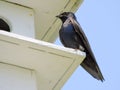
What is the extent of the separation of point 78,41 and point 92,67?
9.4 inches

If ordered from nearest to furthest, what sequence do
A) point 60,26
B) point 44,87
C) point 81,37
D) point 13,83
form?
1. point 13,83
2. point 44,87
3. point 81,37
4. point 60,26

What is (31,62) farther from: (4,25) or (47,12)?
(47,12)

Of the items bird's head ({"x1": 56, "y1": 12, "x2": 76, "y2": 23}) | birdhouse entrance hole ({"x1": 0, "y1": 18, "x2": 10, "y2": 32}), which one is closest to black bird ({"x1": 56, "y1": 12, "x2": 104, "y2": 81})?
bird's head ({"x1": 56, "y1": 12, "x2": 76, "y2": 23})

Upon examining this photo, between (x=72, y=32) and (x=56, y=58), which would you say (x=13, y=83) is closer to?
(x=56, y=58)

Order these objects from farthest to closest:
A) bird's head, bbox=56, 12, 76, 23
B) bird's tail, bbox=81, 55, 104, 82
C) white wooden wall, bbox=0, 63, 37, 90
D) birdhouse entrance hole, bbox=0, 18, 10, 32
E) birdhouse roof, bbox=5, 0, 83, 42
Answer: bird's head, bbox=56, 12, 76, 23
birdhouse roof, bbox=5, 0, 83, 42
birdhouse entrance hole, bbox=0, 18, 10, 32
bird's tail, bbox=81, 55, 104, 82
white wooden wall, bbox=0, 63, 37, 90

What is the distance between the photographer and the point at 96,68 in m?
4.02

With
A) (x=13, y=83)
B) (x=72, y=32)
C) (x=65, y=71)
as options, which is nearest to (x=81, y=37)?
(x=72, y=32)

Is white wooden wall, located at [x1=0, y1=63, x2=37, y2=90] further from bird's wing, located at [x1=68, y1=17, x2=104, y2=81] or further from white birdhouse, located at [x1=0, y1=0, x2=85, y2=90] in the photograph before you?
bird's wing, located at [x1=68, y1=17, x2=104, y2=81]

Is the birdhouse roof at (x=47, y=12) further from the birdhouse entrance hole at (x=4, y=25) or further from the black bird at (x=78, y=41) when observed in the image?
the birdhouse entrance hole at (x=4, y=25)

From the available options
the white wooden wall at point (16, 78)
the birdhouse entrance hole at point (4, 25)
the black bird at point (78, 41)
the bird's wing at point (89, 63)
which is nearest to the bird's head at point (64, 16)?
the black bird at point (78, 41)

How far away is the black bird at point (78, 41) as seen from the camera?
13.2 feet

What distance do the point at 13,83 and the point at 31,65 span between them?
0.21 m

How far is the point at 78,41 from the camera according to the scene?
4.19m

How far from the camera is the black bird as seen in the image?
403 cm
